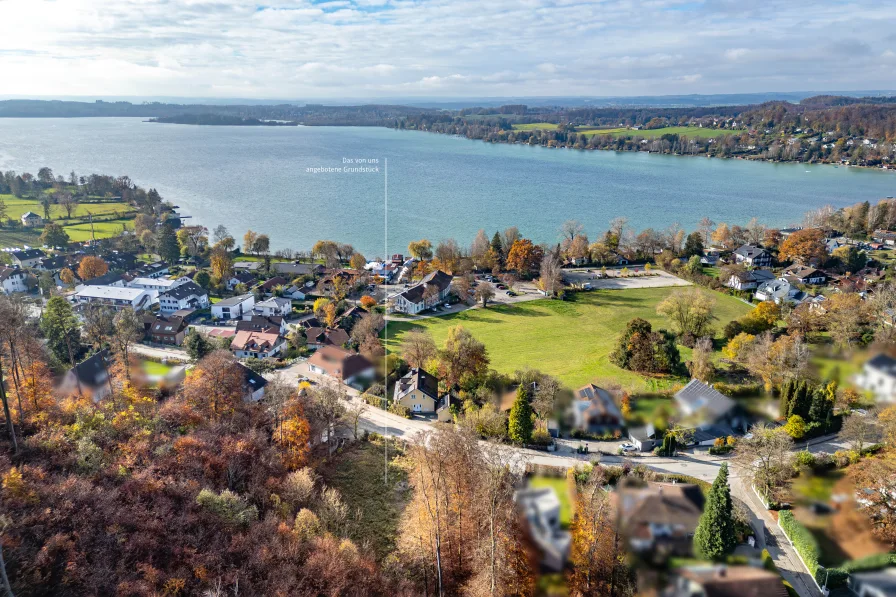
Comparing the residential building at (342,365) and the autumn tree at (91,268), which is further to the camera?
the autumn tree at (91,268)

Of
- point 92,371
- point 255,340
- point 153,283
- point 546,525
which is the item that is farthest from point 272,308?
point 546,525

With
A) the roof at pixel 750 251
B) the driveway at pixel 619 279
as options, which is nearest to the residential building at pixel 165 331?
the driveway at pixel 619 279

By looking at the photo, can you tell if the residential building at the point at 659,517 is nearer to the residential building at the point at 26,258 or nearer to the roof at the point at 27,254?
the residential building at the point at 26,258

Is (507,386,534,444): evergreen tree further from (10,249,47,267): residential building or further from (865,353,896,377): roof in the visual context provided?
(10,249,47,267): residential building

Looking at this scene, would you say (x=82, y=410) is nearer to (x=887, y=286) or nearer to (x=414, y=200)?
(x=887, y=286)

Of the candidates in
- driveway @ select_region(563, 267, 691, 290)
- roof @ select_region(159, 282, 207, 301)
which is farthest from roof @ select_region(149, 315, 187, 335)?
driveway @ select_region(563, 267, 691, 290)

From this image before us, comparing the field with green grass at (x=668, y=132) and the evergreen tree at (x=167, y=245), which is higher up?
the field with green grass at (x=668, y=132)
